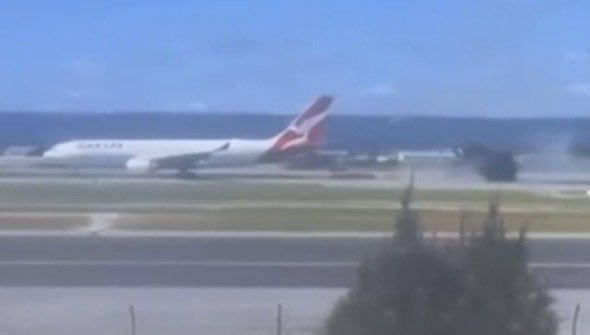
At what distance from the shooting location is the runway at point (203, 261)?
29.8 meters

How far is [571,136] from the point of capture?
115 metres

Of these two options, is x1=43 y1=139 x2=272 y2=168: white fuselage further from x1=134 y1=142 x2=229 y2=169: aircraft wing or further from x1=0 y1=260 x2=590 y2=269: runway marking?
x1=0 y1=260 x2=590 y2=269: runway marking

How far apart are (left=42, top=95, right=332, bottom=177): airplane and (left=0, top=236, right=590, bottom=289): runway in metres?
48.9

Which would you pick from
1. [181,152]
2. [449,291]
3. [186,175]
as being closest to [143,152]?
[181,152]

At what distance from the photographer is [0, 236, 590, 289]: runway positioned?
29828 mm

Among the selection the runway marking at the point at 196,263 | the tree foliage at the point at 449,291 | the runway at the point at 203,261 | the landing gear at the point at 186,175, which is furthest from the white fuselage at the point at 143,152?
the tree foliage at the point at 449,291

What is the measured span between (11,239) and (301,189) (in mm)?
31127

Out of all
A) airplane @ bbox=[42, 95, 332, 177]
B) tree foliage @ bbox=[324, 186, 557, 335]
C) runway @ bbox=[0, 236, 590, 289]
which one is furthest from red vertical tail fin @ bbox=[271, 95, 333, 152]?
tree foliage @ bbox=[324, 186, 557, 335]

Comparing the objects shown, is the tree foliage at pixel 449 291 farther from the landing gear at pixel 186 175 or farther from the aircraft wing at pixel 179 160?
the aircraft wing at pixel 179 160

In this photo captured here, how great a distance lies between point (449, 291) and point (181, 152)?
77.5m

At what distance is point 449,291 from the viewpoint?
12.9 meters

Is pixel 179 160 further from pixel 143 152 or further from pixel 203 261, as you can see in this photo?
pixel 203 261

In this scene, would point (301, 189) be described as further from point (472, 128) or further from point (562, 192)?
point (472, 128)

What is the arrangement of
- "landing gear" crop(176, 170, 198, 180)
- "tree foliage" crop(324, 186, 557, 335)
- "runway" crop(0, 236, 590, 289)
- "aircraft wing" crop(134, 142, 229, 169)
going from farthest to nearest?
"aircraft wing" crop(134, 142, 229, 169), "landing gear" crop(176, 170, 198, 180), "runway" crop(0, 236, 590, 289), "tree foliage" crop(324, 186, 557, 335)
